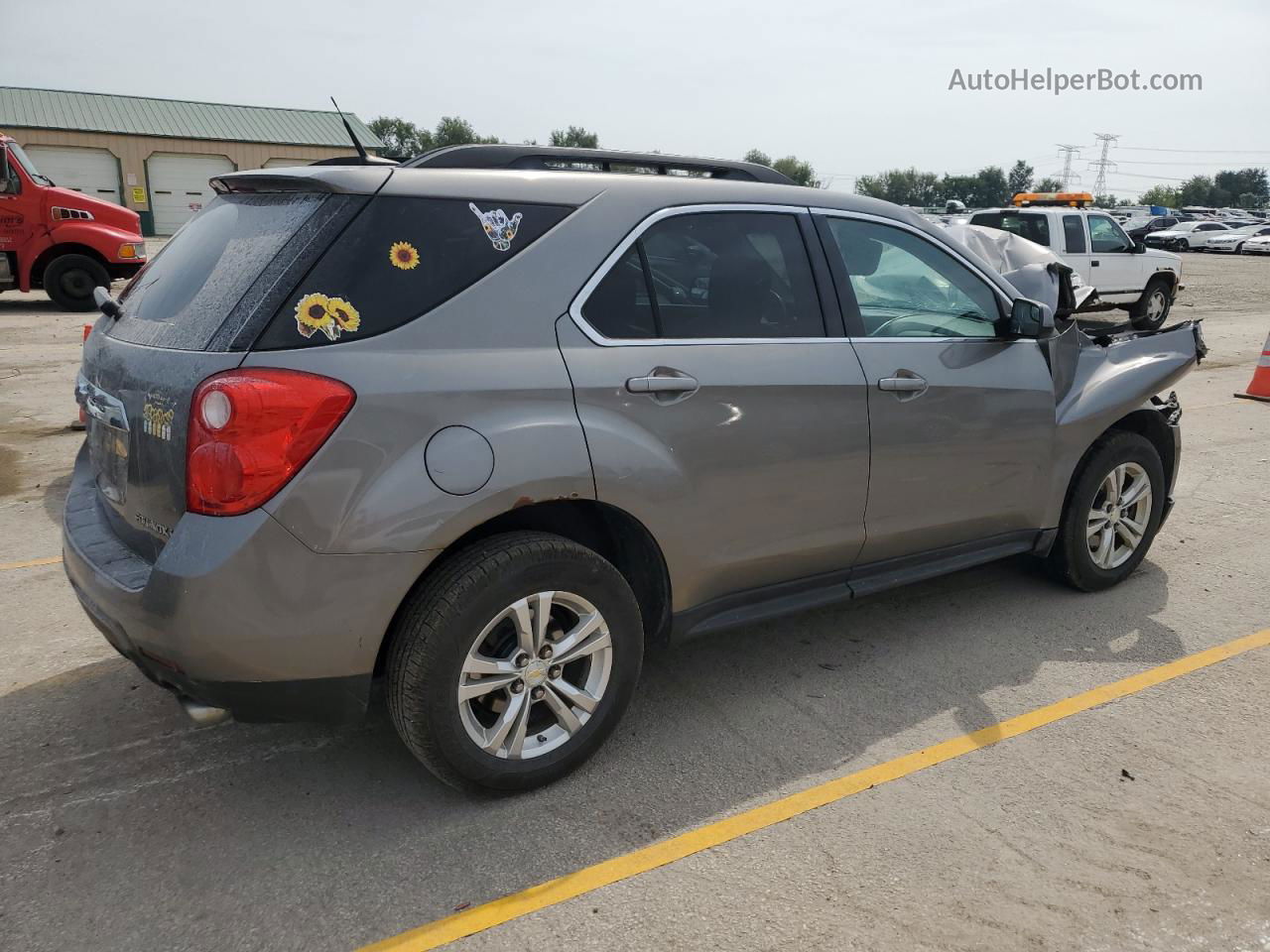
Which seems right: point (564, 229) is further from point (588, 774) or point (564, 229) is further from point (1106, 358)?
point (1106, 358)

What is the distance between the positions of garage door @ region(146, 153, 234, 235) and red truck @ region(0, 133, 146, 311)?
3012 cm

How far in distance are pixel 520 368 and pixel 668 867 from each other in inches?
56.1

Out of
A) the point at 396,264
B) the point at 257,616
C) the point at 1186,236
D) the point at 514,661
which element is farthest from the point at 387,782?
the point at 1186,236

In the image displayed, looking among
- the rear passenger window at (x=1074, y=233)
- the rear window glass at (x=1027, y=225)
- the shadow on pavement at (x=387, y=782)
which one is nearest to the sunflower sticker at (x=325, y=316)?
the shadow on pavement at (x=387, y=782)

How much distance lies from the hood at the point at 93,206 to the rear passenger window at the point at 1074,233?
1408 cm

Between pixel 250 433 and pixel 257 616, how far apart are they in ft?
1.52

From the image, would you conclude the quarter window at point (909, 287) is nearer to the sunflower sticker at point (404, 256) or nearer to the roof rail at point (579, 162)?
the roof rail at point (579, 162)

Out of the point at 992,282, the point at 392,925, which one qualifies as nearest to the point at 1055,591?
the point at 992,282

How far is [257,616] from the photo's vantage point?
263cm

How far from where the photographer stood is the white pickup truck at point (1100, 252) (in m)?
15.3

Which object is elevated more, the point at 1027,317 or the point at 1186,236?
the point at 1027,317

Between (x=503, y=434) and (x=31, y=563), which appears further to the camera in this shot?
(x=31, y=563)

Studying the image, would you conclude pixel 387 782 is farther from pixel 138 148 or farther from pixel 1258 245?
pixel 1258 245

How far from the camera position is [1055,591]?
489 centimetres
